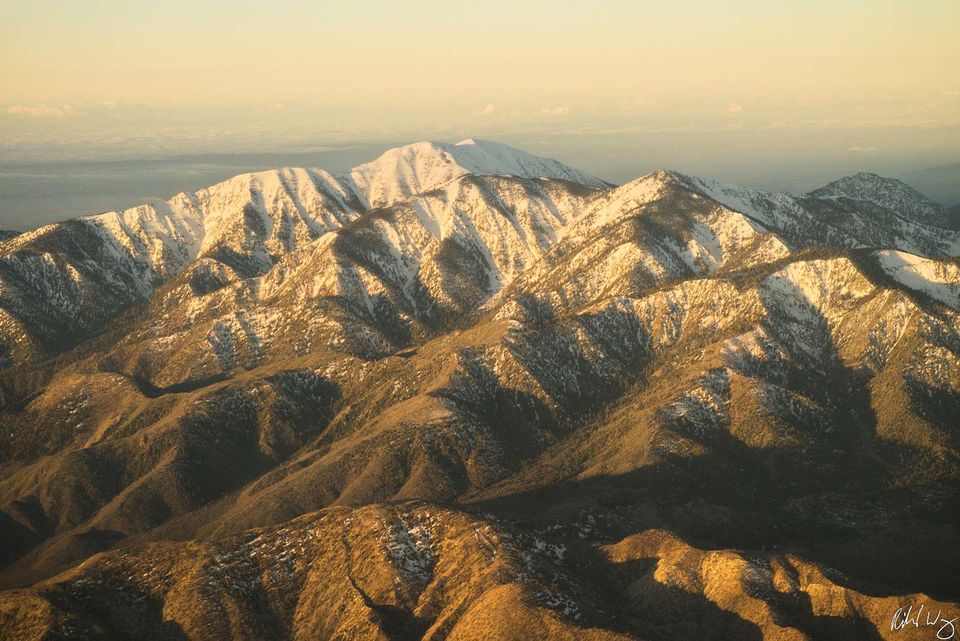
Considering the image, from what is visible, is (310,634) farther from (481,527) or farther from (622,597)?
(622,597)

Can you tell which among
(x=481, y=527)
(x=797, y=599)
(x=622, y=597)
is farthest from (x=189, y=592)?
(x=797, y=599)

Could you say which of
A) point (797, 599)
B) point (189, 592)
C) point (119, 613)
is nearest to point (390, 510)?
point (189, 592)

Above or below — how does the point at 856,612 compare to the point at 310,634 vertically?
above

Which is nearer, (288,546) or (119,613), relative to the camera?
(119,613)

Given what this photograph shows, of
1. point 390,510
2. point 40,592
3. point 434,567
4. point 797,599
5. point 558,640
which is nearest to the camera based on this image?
point 558,640

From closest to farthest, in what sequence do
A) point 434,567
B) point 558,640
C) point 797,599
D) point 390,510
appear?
1. point 558,640
2. point 797,599
3. point 434,567
4. point 390,510

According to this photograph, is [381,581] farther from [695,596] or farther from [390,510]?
[695,596]
